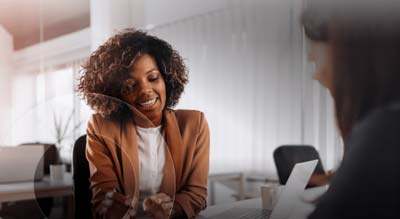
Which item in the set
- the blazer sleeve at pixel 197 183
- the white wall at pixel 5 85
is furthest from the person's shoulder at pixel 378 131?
the white wall at pixel 5 85

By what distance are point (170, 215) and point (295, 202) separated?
14.3 inches

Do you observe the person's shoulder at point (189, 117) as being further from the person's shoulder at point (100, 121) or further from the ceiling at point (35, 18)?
the ceiling at point (35, 18)

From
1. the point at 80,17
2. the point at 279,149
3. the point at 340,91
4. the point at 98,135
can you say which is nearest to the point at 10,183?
the point at 98,135

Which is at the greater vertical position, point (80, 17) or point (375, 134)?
point (80, 17)

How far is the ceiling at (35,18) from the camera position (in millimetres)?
1296

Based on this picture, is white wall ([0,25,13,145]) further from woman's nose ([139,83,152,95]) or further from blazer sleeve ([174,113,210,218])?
blazer sleeve ([174,113,210,218])

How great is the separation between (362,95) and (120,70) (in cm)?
65

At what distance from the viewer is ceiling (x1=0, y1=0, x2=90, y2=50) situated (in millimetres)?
1296

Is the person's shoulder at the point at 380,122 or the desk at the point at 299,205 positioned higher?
the person's shoulder at the point at 380,122

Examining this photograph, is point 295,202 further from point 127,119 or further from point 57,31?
point 57,31

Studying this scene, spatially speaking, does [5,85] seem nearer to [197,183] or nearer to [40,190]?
[40,190]

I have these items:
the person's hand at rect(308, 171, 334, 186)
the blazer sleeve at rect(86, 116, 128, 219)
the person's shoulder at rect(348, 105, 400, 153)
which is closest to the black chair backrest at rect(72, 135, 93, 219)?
the blazer sleeve at rect(86, 116, 128, 219)

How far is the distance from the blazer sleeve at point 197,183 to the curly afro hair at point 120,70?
127mm

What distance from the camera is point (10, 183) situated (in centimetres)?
128
